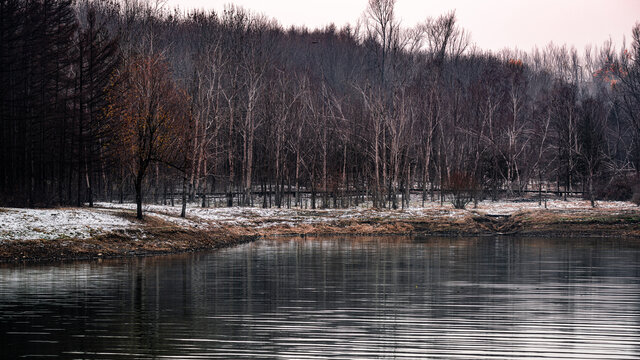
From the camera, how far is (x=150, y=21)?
59125 mm

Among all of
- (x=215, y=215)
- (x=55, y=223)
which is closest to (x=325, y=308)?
(x=55, y=223)

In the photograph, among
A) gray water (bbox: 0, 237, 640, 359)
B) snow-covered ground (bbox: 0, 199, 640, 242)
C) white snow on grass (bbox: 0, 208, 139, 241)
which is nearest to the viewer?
gray water (bbox: 0, 237, 640, 359)

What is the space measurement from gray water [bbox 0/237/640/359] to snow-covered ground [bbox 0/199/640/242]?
5.02 m

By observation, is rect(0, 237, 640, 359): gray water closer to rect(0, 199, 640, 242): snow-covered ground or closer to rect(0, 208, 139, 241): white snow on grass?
rect(0, 208, 139, 241): white snow on grass

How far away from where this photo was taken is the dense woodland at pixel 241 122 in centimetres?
4341

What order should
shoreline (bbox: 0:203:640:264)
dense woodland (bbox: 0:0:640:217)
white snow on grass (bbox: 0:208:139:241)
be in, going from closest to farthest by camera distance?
white snow on grass (bbox: 0:208:139:241)
shoreline (bbox: 0:203:640:264)
dense woodland (bbox: 0:0:640:217)

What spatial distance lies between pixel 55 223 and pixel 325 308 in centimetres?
2080

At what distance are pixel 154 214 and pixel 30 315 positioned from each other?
1030 inches

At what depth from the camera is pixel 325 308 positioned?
1798cm

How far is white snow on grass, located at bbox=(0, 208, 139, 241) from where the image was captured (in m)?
31.9

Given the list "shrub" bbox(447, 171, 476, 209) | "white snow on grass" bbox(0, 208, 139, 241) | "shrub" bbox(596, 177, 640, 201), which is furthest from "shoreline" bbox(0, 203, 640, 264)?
"shrub" bbox(596, 177, 640, 201)

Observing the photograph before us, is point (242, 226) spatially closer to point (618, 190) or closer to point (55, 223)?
point (55, 223)

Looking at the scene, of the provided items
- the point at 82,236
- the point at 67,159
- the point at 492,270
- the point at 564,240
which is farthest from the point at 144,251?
the point at 564,240

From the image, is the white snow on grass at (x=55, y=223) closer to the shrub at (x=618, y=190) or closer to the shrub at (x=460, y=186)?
the shrub at (x=460, y=186)
